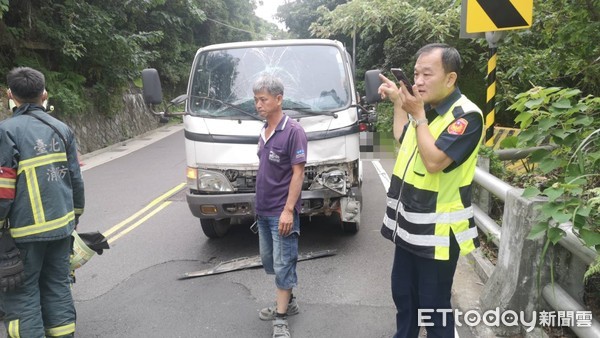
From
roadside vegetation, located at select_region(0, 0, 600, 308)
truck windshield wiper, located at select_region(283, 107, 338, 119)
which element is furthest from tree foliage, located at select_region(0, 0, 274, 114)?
truck windshield wiper, located at select_region(283, 107, 338, 119)

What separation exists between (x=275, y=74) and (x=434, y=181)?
10.1 ft

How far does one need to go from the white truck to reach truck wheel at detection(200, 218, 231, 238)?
2cm

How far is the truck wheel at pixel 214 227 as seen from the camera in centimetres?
522

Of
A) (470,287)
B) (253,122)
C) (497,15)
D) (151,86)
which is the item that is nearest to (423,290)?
(470,287)

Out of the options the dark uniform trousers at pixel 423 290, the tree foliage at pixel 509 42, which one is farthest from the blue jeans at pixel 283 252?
the tree foliage at pixel 509 42

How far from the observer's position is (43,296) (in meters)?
3.02

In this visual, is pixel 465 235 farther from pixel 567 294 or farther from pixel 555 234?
pixel 567 294

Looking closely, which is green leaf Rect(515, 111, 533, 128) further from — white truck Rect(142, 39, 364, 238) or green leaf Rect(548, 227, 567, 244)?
white truck Rect(142, 39, 364, 238)

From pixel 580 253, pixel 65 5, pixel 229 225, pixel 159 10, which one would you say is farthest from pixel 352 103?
pixel 159 10

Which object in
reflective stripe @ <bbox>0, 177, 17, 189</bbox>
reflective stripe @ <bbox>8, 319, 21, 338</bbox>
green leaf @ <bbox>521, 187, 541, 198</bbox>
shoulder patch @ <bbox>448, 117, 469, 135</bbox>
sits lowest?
reflective stripe @ <bbox>8, 319, 21, 338</bbox>

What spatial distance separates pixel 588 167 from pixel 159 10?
63.6 feet

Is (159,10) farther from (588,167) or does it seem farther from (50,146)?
(588,167)

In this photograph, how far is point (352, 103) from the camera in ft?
16.1

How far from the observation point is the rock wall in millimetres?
Answer: 13344
